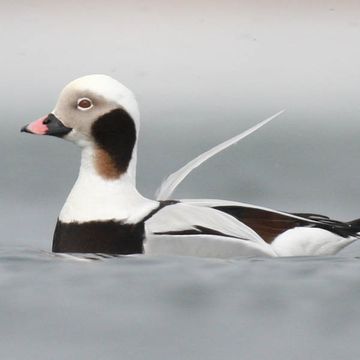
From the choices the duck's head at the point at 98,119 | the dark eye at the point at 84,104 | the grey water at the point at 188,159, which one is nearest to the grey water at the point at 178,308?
the grey water at the point at 188,159

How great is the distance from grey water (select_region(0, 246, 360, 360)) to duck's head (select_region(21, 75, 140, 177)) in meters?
0.48

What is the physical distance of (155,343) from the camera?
566 cm

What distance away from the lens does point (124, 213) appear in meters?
6.69

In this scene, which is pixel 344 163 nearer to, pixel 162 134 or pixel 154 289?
pixel 162 134

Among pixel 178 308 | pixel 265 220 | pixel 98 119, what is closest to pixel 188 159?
pixel 265 220

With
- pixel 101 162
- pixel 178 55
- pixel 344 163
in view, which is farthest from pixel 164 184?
pixel 178 55

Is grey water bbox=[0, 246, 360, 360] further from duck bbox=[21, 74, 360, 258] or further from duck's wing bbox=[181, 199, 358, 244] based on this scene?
duck's wing bbox=[181, 199, 358, 244]

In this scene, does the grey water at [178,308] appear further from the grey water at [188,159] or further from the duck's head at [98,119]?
the duck's head at [98,119]

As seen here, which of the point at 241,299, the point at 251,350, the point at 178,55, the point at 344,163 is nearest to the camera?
the point at 251,350

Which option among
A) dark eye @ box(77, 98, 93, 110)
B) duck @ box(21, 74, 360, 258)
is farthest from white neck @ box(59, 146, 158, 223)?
dark eye @ box(77, 98, 93, 110)

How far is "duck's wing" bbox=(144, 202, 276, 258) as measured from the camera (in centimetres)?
660

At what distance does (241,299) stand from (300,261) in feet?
1.97

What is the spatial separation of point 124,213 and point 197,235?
294mm

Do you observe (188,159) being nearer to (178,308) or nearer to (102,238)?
(102,238)
